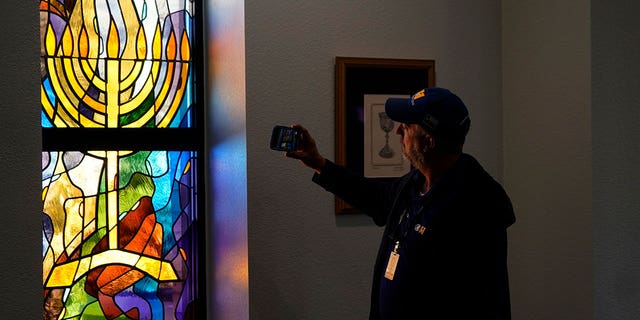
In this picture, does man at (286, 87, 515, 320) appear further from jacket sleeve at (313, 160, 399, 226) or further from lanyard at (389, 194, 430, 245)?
jacket sleeve at (313, 160, 399, 226)

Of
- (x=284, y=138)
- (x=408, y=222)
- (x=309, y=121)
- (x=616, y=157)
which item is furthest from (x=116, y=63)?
(x=616, y=157)

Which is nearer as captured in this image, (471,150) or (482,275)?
(482,275)

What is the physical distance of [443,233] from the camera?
2.28m

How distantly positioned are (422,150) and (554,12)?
1074 mm

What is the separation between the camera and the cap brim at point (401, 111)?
2.37 m

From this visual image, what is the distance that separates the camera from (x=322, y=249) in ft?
10.1

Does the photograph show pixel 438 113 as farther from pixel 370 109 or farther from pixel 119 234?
pixel 119 234

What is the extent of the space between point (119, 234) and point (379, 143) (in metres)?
1.10

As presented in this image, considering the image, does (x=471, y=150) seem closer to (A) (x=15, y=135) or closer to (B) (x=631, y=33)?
(B) (x=631, y=33)

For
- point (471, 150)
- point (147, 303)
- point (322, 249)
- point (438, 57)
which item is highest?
point (438, 57)

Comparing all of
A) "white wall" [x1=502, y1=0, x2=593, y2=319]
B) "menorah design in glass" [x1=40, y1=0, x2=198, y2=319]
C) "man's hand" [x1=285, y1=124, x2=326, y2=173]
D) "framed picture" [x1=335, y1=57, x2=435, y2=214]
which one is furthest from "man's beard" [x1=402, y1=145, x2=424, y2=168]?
"menorah design in glass" [x1=40, y1=0, x2=198, y2=319]

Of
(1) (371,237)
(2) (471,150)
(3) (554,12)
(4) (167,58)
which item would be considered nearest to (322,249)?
(1) (371,237)

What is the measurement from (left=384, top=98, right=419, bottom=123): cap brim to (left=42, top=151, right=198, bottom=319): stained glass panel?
122cm

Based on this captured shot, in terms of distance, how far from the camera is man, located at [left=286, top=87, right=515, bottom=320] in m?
2.24
